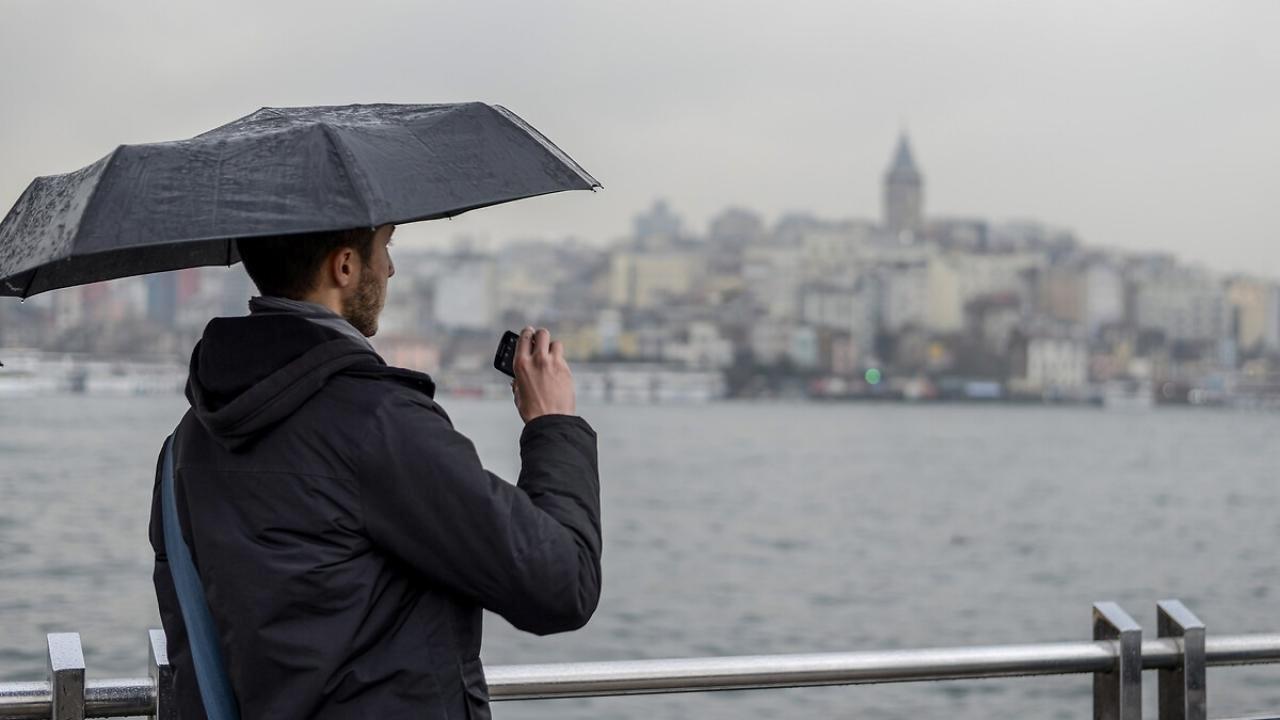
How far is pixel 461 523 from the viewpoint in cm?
145

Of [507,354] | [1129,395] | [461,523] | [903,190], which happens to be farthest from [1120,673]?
[903,190]

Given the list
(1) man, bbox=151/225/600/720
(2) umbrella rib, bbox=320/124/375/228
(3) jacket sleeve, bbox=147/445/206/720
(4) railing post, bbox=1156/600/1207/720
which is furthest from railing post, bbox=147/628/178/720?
(4) railing post, bbox=1156/600/1207/720

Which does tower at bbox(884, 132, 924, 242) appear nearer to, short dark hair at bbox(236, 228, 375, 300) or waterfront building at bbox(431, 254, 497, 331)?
waterfront building at bbox(431, 254, 497, 331)

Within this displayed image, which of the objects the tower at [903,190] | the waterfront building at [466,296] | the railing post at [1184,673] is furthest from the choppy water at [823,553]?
the tower at [903,190]

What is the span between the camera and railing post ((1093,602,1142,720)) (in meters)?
2.45

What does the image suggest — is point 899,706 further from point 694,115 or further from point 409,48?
Result: point 694,115

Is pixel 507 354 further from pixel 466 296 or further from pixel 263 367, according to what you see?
pixel 466 296

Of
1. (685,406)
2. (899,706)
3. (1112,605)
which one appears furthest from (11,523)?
(685,406)

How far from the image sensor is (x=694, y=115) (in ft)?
386

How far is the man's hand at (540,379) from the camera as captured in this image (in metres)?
1.61

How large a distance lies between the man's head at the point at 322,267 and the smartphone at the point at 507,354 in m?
0.15

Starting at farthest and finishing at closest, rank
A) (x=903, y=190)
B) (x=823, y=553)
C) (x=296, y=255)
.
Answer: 1. (x=903, y=190)
2. (x=823, y=553)
3. (x=296, y=255)

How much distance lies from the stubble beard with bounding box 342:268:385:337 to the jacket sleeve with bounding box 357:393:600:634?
0.45 feet

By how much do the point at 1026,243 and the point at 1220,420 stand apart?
63.4 ft
